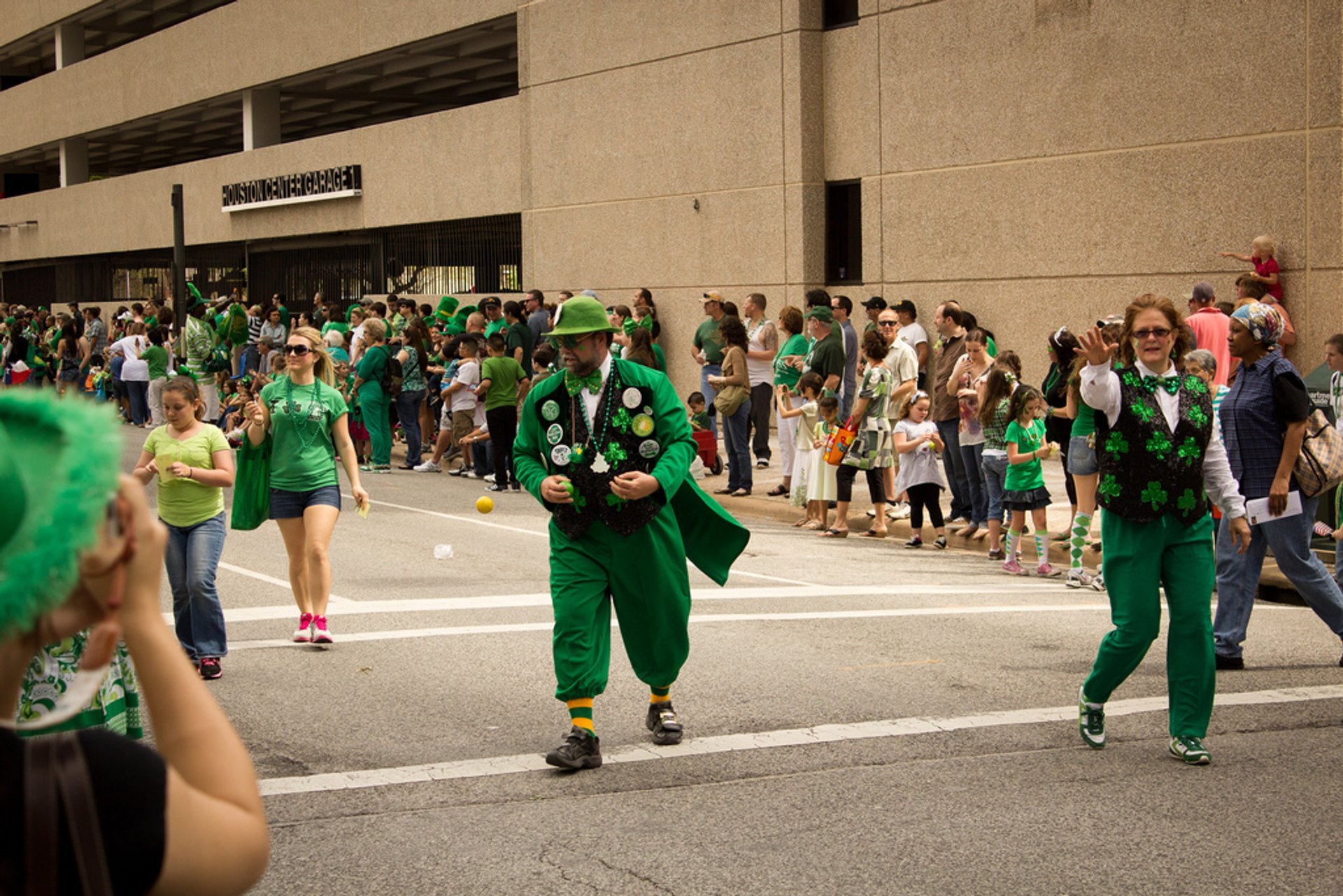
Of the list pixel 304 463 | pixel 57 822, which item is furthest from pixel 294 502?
pixel 57 822

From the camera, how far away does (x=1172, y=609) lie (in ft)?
22.6

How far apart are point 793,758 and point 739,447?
10.8m

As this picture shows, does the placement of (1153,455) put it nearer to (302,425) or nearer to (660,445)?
(660,445)

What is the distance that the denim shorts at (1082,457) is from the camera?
11.2 metres

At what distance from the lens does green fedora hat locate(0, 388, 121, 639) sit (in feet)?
6.18

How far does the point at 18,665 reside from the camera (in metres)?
2.09

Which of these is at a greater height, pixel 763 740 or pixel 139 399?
pixel 139 399

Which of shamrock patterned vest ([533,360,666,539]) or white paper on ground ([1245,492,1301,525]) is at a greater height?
shamrock patterned vest ([533,360,666,539])

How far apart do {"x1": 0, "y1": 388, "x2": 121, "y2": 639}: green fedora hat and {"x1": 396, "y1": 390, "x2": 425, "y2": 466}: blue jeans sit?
19.6 m

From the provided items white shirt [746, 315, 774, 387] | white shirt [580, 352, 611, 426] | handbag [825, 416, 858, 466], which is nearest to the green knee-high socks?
handbag [825, 416, 858, 466]

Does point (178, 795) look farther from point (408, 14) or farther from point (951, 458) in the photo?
point (408, 14)

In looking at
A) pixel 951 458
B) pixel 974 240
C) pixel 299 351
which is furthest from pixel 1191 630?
pixel 974 240

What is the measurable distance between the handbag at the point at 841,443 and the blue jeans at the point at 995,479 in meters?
1.49

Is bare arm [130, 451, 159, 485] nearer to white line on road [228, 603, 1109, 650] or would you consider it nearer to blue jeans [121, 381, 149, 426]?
white line on road [228, 603, 1109, 650]
